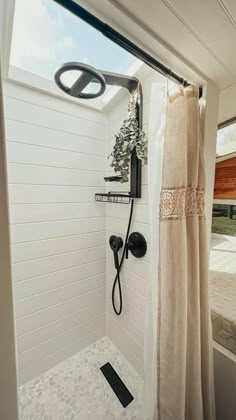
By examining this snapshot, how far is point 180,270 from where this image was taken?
735mm

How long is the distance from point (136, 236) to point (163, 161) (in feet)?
2.09

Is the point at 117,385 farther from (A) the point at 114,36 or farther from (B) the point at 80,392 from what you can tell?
(A) the point at 114,36

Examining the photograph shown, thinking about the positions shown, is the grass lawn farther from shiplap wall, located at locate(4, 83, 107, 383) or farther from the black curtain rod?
the black curtain rod

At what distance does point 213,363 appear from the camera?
0.95 metres

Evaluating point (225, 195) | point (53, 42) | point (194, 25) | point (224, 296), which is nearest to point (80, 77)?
point (53, 42)

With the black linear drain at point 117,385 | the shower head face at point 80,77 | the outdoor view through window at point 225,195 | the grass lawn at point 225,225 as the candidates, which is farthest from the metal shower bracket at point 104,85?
the black linear drain at point 117,385

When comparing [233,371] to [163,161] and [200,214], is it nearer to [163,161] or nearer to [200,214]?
[200,214]

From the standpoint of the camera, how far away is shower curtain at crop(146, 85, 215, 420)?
0.72 metres

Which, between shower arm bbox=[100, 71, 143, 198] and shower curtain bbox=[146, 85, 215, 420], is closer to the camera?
shower curtain bbox=[146, 85, 215, 420]

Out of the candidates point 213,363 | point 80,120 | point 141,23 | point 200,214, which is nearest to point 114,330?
point 213,363

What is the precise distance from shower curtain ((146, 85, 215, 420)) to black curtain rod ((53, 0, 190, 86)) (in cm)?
9

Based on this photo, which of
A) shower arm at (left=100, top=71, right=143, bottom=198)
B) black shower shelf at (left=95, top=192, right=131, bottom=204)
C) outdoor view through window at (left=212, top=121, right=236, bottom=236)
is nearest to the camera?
shower arm at (left=100, top=71, right=143, bottom=198)

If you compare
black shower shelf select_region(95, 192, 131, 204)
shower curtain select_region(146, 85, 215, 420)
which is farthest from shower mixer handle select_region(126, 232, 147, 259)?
shower curtain select_region(146, 85, 215, 420)

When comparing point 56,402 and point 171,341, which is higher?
point 171,341
